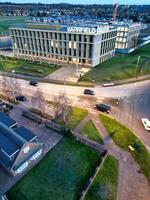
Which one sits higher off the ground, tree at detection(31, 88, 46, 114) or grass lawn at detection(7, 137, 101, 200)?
tree at detection(31, 88, 46, 114)

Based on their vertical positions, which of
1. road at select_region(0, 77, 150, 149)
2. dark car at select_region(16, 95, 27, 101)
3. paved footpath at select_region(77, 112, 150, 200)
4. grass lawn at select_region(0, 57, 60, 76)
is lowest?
paved footpath at select_region(77, 112, 150, 200)

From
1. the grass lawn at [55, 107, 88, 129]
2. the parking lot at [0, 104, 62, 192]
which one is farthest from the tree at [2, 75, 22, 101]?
the grass lawn at [55, 107, 88, 129]

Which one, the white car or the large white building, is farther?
the large white building

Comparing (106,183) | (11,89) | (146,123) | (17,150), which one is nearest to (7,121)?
(17,150)

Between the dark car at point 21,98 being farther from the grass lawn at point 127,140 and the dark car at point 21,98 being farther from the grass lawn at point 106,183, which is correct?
the grass lawn at point 106,183

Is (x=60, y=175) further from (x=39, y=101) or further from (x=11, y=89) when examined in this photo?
(x=11, y=89)

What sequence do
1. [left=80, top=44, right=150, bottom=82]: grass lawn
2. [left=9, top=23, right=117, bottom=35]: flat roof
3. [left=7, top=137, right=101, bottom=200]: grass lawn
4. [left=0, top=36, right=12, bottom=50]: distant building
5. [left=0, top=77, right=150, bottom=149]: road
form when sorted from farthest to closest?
1. [left=0, top=36, right=12, bottom=50]: distant building
2. [left=9, top=23, right=117, bottom=35]: flat roof
3. [left=80, top=44, right=150, bottom=82]: grass lawn
4. [left=0, top=77, right=150, bottom=149]: road
5. [left=7, top=137, right=101, bottom=200]: grass lawn

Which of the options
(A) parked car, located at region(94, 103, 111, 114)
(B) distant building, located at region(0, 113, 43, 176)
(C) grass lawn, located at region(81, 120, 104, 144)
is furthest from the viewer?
(A) parked car, located at region(94, 103, 111, 114)

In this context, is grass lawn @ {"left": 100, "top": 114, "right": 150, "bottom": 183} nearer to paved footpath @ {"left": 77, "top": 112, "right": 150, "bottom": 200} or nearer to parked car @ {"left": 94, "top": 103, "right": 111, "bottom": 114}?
paved footpath @ {"left": 77, "top": 112, "right": 150, "bottom": 200}
